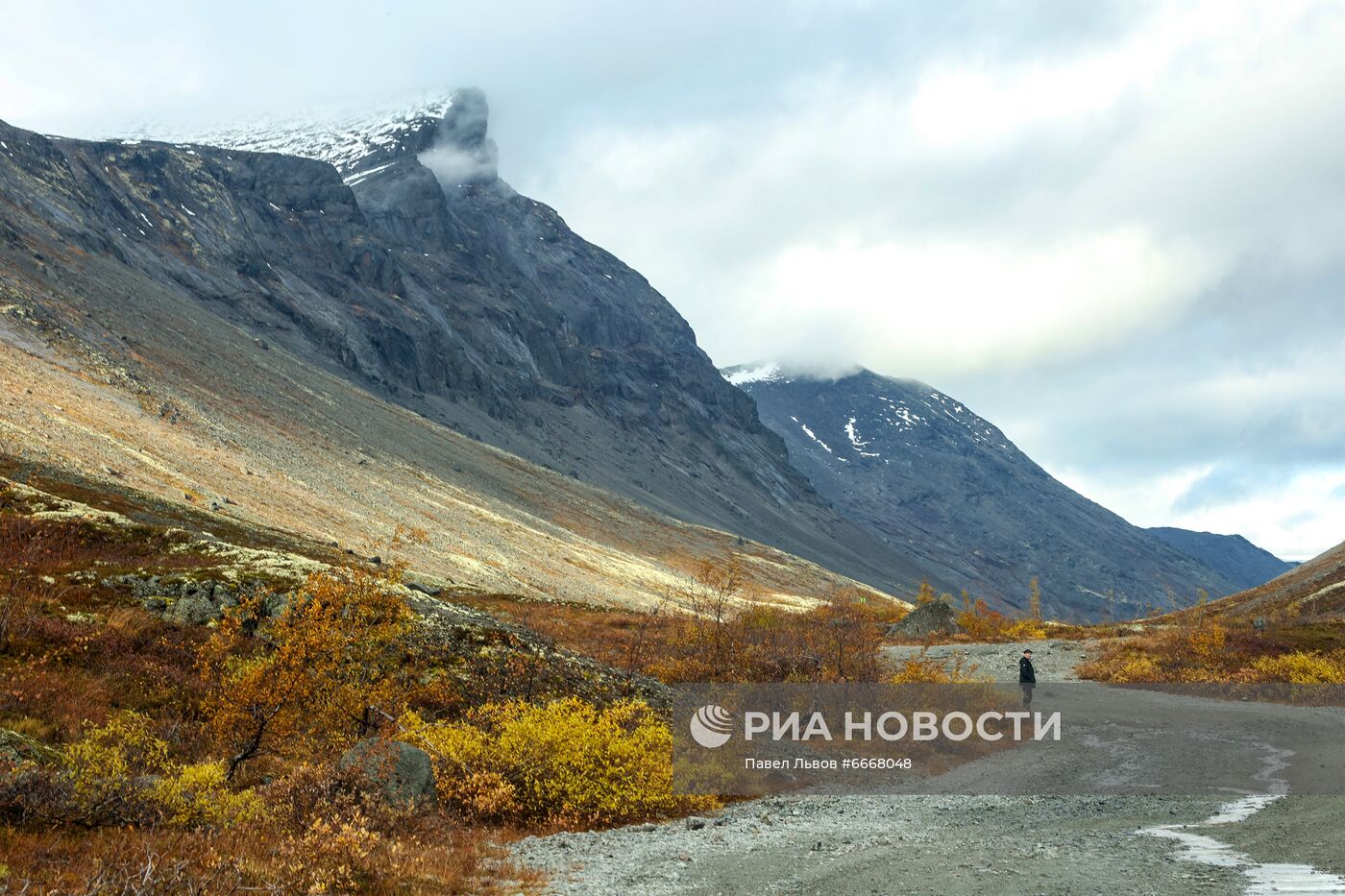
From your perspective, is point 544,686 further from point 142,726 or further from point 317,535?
point 317,535

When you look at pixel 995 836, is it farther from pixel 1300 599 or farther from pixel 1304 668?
pixel 1300 599

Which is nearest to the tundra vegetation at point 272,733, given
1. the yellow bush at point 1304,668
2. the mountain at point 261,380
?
the yellow bush at point 1304,668

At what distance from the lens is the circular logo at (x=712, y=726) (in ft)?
61.1

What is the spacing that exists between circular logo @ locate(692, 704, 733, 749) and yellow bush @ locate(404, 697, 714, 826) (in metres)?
3.09

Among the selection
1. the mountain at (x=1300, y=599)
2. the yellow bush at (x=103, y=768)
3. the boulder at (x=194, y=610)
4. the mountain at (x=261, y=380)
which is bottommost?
the yellow bush at (x=103, y=768)

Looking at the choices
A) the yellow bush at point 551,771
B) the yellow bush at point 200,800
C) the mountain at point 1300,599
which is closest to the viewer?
the yellow bush at point 200,800

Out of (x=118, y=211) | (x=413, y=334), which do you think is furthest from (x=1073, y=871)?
(x=413, y=334)

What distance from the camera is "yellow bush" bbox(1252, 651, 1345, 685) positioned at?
Answer: 97.3 feet

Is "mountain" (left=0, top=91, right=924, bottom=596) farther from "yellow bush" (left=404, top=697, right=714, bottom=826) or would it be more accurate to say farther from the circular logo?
"yellow bush" (left=404, top=697, right=714, bottom=826)

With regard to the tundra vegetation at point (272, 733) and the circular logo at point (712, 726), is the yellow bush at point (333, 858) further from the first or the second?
the circular logo at point (712, 726)

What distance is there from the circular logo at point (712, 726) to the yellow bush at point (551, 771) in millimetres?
3093

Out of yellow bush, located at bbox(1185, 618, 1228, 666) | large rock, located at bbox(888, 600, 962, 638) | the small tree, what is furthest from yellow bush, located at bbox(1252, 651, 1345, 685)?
the small tree

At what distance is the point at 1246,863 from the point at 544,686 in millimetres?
13994

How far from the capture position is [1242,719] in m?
24.3
